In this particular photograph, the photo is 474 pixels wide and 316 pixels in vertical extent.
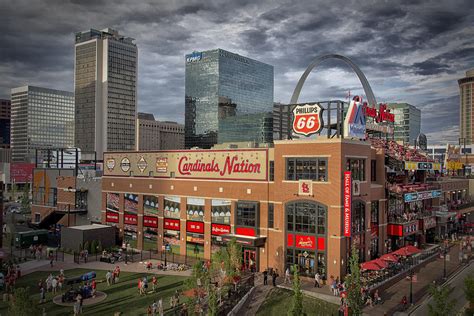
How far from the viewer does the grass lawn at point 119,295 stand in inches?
1426

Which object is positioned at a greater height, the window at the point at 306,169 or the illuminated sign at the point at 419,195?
the window at the point at 306,169

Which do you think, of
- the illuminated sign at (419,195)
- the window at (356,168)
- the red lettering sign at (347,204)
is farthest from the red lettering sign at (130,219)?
the illuminated sign at (419,195)

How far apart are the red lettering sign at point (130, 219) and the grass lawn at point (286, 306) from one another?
102 feet

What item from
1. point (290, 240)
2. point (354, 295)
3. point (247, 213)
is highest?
point (247, 213)

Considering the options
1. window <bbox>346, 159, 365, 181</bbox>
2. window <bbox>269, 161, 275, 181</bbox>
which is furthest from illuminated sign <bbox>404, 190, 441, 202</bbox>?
window <bbox>269, 161, 275, 181</bbox>

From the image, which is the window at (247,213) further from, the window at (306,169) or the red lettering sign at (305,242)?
the red lettering sign at (305,242)

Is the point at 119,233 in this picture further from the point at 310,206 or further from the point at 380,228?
the point at 380,228

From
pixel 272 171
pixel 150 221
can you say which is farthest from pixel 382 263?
pixel 150 221

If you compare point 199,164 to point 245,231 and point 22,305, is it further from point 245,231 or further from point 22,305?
point 22,305

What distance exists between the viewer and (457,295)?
1666 inches

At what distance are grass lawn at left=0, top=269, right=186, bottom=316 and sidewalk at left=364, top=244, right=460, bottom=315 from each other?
18375 mm

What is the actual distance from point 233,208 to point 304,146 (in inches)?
505

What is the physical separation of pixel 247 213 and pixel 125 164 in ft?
82.7

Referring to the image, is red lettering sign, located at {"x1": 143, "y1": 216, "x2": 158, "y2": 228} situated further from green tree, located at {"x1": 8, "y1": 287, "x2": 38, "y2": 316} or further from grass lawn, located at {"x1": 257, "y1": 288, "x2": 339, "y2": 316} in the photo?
green tree, located at {"x1": 8, "y1": 287, "x2": 38, "y2": 316}
